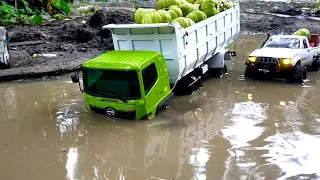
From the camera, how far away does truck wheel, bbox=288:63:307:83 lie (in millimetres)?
11055

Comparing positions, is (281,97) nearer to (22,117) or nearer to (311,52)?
(311,52)

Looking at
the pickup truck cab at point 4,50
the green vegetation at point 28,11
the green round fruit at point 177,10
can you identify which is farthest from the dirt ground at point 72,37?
the green round fruit at point 177,10

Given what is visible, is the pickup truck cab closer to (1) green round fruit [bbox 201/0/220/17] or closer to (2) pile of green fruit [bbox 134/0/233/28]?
(2) pile of green fruit [bbox 134/0/233/28]

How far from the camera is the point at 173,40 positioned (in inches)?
344

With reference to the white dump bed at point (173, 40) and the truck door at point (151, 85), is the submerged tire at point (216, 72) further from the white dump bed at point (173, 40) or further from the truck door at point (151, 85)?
the truck door at point (151, 85)

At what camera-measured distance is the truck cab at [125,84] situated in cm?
773

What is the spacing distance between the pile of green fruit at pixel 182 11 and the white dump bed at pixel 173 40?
10.4 inches

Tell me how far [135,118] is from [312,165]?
3808mm

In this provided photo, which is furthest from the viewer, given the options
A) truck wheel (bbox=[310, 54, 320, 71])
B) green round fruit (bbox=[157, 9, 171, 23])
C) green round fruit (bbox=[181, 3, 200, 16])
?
truck wheel (bbox=[310, 54, 320, 71])

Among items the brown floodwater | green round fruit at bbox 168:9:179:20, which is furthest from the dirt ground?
green round fruit at bbox 168:9:179:20

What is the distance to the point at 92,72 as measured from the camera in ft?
26.3

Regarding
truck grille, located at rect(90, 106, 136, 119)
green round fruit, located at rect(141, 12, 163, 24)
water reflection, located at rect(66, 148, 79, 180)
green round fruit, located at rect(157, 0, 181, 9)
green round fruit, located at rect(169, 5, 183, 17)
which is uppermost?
green round fruit, located at rect(157, 0, 181, 9)

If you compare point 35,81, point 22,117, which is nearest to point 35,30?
point 35,81

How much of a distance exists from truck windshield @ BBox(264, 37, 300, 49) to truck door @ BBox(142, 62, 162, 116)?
5.45 m
